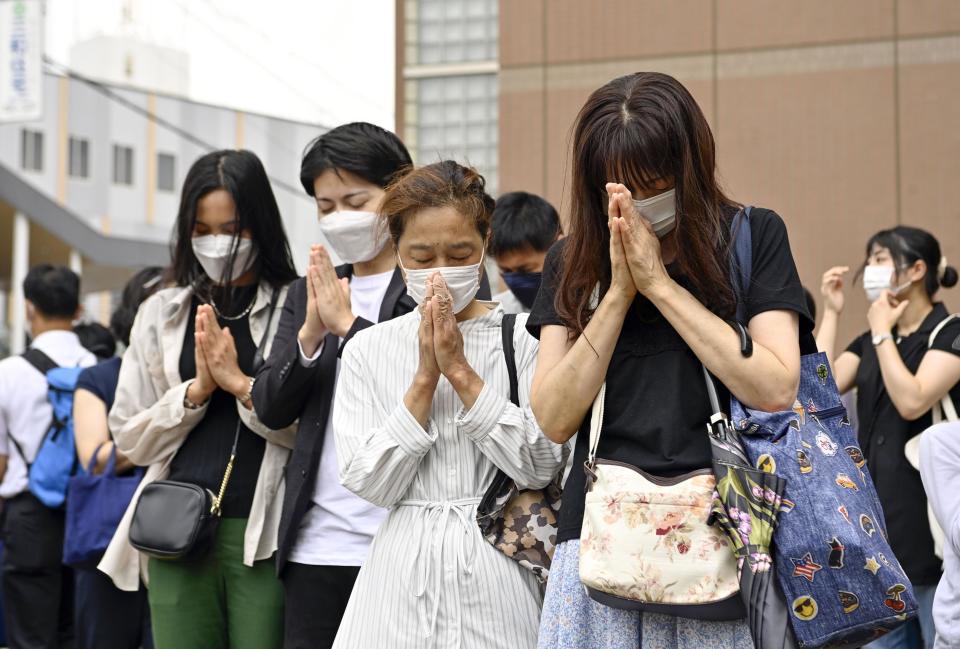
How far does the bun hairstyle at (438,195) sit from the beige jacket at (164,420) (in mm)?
919

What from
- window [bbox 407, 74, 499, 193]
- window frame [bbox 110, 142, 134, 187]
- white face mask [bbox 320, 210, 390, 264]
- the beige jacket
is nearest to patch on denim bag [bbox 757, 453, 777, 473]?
white face mask [bbox 320, 210, 390, 264]

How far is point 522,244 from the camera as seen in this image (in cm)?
451

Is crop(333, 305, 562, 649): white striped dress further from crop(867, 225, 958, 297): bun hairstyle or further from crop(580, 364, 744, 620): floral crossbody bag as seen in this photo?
crop(867, 225, 958, 297): bun hairstyle

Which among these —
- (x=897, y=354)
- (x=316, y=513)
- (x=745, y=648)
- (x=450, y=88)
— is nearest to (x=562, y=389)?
(x=745, y=648)

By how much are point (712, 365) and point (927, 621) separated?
2862 millimetres

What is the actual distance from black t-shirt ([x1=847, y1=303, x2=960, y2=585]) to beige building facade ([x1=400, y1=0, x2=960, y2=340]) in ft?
5.17

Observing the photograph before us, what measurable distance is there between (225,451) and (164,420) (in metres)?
0.21

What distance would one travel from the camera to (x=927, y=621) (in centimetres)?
455

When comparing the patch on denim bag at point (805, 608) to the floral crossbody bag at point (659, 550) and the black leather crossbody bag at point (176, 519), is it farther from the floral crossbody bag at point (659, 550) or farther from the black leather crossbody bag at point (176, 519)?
the black leather crossbody bag at point (176, 519)

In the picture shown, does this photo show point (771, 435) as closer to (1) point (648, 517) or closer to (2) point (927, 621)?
(1) point (648, 517)

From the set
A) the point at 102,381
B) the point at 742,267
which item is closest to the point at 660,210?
the point at 742,267

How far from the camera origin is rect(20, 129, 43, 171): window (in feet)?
117

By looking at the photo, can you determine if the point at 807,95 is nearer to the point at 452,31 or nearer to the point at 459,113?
the point at 459,113

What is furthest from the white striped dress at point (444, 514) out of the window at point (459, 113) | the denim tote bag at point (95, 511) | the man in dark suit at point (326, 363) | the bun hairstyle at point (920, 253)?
the window at point (459, 113)
